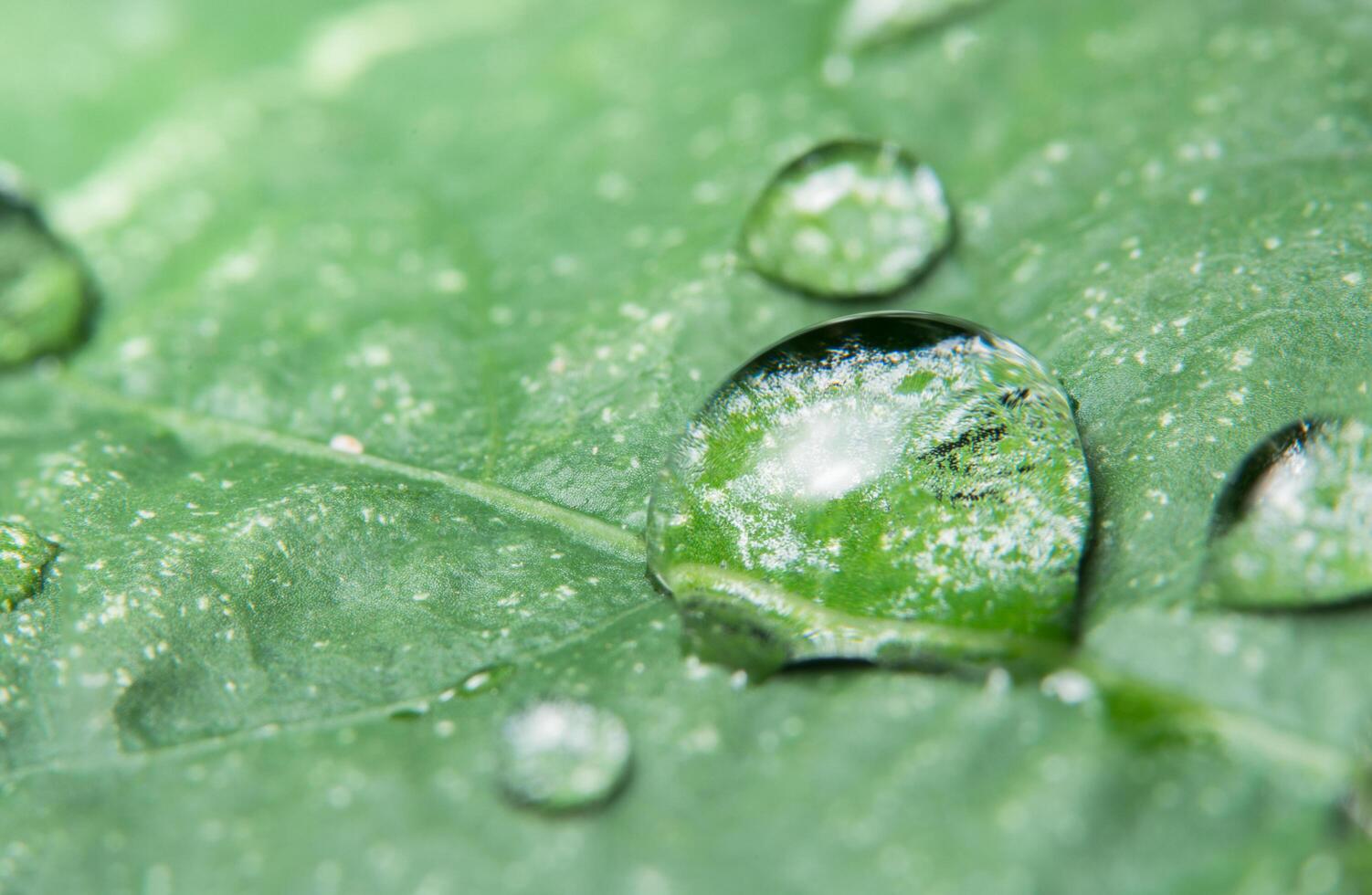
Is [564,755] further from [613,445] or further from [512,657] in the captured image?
[613,445]

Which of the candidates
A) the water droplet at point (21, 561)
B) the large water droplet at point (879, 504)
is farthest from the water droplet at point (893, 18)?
the water droplet at point (21, 561)

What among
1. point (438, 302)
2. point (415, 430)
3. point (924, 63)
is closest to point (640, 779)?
point (415, 430)

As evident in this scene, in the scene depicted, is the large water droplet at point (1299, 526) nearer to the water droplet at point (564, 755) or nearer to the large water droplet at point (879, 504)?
the large water droplet at point (879, 504)

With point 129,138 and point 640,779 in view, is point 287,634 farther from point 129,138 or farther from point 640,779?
point 129,138

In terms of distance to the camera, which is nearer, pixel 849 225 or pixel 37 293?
pixel 849 225

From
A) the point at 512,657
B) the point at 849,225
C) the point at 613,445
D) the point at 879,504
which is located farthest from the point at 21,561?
the point at 849,225

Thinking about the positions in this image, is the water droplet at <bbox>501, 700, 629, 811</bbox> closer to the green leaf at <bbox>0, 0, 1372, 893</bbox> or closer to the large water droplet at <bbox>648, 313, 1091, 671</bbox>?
the green leaf at <bbox>0, 0, 1372, 893</bbox>
